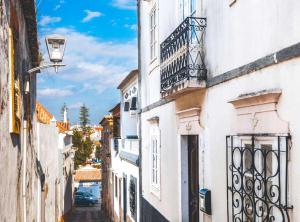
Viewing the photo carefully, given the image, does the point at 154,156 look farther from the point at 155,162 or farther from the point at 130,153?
the point at 130,153

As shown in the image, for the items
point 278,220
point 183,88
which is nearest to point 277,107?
point 278,220

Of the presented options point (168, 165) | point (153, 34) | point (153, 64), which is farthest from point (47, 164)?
point (168, 165)

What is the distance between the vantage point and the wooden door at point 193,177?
8656 millimetres

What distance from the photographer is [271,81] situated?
489 cm

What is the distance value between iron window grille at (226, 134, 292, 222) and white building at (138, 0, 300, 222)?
11 millimetres

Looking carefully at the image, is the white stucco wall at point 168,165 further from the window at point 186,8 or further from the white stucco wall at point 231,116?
the white stucco wall at point 231,116

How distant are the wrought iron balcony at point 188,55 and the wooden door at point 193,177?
3.87ft

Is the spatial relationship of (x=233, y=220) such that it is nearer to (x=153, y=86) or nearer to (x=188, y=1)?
(x=188, y=1)

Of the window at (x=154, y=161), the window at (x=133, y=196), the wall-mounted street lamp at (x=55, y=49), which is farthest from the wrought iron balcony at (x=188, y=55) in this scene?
the window at (x=133, y=196)

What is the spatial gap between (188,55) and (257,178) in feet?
9.31

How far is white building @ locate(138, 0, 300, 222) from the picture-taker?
4.57 meters

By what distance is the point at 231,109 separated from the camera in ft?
20.1

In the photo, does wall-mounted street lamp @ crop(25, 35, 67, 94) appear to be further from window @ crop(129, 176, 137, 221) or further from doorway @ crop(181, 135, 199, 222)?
window @ crop(129, 176, 137, 221)

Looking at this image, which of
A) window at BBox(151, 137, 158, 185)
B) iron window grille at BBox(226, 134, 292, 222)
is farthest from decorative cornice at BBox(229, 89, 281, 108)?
window at BBox(151, 137, 158, 185)
